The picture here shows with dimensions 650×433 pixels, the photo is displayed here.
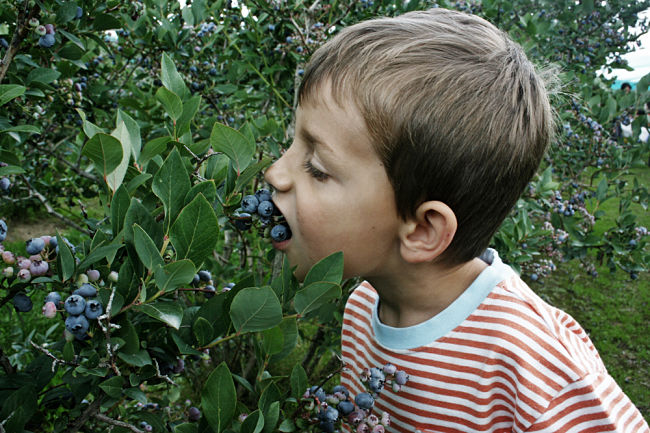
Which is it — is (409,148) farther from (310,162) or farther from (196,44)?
(196,44)

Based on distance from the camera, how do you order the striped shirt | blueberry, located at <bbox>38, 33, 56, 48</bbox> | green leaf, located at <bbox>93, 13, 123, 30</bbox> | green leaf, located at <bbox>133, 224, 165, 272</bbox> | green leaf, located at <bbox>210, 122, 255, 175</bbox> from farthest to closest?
green leaf, located at <bbox>93, 13, 123, 30</bbox>
blueberry, located at <bbox>38, 33, 56, 48</bbox>
the striped shirt
green leaf, located at <bbox>210, 122, 255, 175</bbox>
green leaf, located at <bbox>133, 224, 165, 272</bbox>

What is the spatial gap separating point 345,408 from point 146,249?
0.52 meters

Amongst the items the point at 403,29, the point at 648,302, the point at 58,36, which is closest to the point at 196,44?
the point at 58,36

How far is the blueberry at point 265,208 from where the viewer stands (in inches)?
40.7

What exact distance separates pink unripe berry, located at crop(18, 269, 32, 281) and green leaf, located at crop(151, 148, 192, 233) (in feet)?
0.75

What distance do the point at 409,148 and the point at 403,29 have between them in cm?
30

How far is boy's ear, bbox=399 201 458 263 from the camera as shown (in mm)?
1185

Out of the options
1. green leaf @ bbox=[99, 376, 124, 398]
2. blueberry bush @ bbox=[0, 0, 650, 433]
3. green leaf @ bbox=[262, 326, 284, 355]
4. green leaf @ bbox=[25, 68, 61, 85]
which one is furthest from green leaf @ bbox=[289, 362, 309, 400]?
green leaf @ bbox=[25, 68, 61, 85]

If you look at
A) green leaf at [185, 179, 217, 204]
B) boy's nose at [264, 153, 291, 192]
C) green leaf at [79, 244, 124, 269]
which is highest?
green leaf at [185, 179, 217, 204]

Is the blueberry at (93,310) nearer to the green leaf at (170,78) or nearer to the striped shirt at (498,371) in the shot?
the green leaf at (170,78)

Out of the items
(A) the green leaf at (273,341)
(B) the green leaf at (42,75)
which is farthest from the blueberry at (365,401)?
(B) the green leaf at (42,75)

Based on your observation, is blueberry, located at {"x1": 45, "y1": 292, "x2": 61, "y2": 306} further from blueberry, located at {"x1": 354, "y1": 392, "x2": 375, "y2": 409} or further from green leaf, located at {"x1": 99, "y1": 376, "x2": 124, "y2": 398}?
blueberry, located at {"x1": 354, "y1": 392, "x2": 375, "y2": 409}

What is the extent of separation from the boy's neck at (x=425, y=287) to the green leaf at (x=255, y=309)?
64 centimetres

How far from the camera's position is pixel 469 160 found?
1.20 metres
